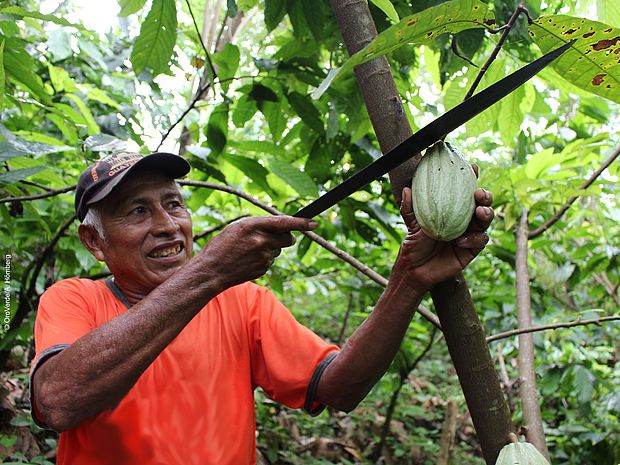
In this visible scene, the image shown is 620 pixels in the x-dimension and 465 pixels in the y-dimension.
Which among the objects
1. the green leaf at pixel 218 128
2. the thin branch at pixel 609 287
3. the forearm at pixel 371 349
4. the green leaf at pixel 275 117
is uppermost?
the thin branch at pixel 609 287

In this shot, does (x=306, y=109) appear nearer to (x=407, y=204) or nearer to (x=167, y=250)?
(x=167, y=250)

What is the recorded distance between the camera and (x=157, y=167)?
4.91 ft

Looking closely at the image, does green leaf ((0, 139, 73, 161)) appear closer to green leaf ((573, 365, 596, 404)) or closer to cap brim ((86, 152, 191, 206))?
cap brim ((86, 152, 191, 206))

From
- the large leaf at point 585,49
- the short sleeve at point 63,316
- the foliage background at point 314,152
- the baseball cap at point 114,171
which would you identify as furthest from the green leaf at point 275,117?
the large leaf at point 585,49

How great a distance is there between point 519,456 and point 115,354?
0.69 metres

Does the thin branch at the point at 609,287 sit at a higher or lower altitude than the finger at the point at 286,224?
higher

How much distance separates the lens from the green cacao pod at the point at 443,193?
84cm

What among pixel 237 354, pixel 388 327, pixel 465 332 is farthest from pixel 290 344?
pixel 465 332

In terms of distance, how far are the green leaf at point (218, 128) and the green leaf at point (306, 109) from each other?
0.24m

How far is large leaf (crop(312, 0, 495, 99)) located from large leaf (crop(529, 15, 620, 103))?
7 cm

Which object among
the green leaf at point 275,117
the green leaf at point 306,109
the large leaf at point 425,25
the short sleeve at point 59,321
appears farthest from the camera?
the green leaf at point 275,117

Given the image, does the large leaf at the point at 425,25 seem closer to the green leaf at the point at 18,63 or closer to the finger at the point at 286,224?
the finger at the point at 286,224

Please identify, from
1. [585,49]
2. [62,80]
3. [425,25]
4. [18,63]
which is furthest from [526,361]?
[62,80]

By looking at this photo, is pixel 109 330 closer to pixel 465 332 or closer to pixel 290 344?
pixel 290 344
